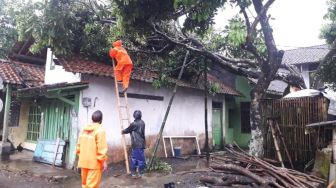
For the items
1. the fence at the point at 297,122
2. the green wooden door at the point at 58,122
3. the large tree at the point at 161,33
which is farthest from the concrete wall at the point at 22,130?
the fence at the point at 297,122

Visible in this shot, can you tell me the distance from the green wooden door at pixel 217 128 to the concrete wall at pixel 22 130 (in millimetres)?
8275

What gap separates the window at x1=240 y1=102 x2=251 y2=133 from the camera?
58.9 feet

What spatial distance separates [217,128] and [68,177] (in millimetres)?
8954

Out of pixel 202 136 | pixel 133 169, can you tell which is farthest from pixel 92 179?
pixel 202 136

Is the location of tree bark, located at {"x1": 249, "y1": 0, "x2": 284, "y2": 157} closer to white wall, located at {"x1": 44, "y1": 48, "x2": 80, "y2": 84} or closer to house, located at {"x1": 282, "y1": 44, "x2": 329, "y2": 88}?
white wall, located at {"x1": 44, "y1": 48, "x2": 80, "y2": 84}

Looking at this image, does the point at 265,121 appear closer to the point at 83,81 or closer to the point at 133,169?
the point at 133,169

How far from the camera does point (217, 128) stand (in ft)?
→ 55.2

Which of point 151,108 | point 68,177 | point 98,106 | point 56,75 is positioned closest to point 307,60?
point 151,108

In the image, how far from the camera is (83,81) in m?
10.8

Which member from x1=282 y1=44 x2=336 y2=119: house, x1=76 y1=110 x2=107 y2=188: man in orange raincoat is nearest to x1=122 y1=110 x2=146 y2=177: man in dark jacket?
x1=76 y1=110 x2=107 y2=188: man in orange raincoat

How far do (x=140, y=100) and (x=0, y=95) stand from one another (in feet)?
21.4

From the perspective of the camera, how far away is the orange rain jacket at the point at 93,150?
598 cm

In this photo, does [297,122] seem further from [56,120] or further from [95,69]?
[56,120]

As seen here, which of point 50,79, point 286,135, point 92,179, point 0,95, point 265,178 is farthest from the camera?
point 0,95
